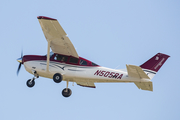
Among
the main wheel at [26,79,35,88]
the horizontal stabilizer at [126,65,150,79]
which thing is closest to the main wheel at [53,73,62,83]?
the main wheel at [26,79,35,88]

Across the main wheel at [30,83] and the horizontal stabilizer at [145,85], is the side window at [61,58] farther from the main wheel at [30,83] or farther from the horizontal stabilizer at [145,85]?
the horizontal stabilizer at [145,85]

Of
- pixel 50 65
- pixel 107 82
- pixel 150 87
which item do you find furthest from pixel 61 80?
pixel 150 87

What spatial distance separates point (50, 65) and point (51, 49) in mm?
902

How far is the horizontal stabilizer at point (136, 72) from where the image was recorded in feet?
61.2

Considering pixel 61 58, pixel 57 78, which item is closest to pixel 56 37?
pixel 61 58

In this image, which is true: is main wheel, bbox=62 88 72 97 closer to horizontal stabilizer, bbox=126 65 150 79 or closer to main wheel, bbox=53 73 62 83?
main wheel, bbox=53 73 62 83

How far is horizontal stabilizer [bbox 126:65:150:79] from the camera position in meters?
18.6

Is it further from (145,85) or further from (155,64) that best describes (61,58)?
(155,64)

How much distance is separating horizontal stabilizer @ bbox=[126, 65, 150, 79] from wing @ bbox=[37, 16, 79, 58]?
3194 millimetres

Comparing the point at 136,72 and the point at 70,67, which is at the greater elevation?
the point at 70,67

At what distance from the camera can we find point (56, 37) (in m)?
19.9

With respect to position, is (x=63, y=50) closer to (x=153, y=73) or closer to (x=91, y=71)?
(x=91, y=71)

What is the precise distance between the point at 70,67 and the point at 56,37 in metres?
1.92

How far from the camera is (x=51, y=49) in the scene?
20.8m
